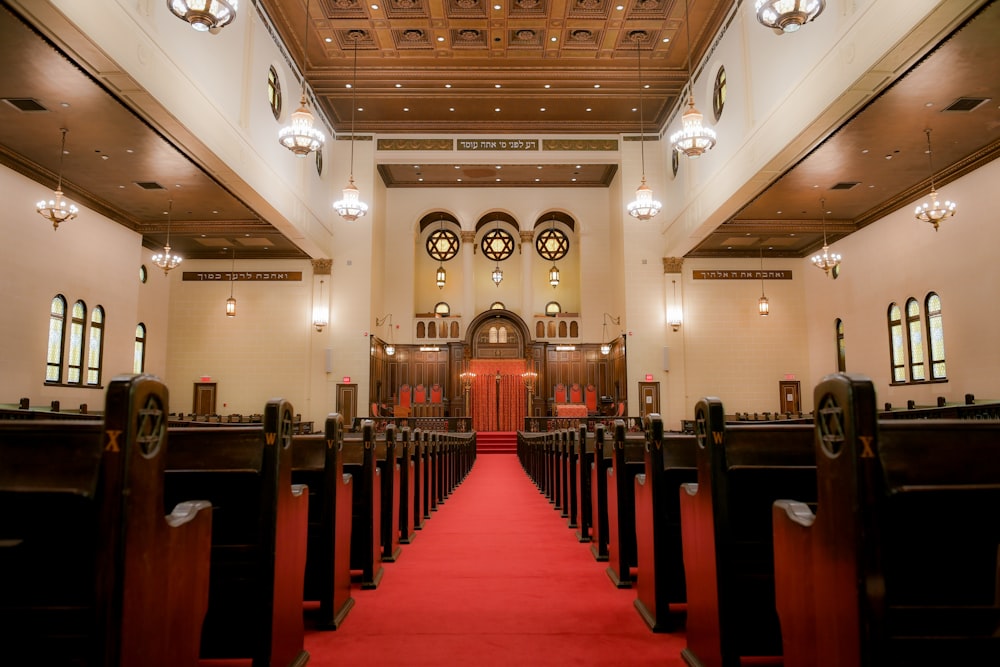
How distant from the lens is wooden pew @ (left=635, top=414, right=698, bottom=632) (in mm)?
3340

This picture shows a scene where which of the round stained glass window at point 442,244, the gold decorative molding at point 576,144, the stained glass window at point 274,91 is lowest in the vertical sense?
the round stained glass window at point 442,244

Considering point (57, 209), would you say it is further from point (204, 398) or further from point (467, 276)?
point (467, 276)

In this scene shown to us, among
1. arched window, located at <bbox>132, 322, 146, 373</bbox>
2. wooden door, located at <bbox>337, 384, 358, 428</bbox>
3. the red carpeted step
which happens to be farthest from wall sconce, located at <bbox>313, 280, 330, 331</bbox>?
the red carpeted step

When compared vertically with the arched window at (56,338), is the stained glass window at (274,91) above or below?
above

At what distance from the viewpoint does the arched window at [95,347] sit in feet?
52.2

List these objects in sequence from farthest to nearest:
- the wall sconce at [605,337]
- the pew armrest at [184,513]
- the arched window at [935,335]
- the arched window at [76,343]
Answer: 1. the wall sconce at [605,337]
2. the arched window at [76,343]
3. the arched window at [935,335]
4. the pew armrest at [184,513]

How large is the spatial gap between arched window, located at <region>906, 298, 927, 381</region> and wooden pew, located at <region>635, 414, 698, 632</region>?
569 inches

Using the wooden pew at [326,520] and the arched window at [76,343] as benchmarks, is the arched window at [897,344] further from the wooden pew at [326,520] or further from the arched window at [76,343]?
the arched window at [76,343]

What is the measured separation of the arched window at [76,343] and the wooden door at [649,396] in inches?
603

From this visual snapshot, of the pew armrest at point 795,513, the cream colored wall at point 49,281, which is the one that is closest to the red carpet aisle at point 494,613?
the pew armrest at point 795,513

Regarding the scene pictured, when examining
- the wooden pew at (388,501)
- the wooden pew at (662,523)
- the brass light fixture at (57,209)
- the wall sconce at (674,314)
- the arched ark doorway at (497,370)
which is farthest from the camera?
the arched ark doorway at (497,370)

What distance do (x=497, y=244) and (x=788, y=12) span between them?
740 inches

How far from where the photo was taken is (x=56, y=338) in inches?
574

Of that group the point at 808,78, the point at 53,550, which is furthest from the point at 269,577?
the point at 808,78
